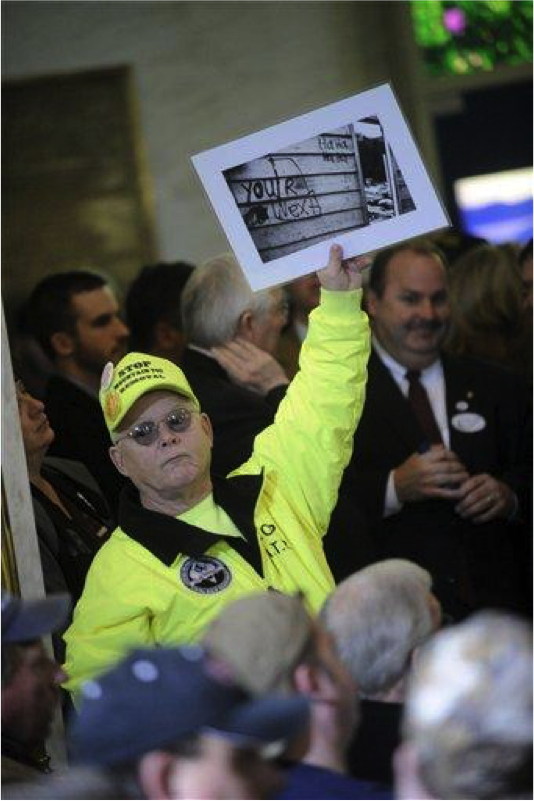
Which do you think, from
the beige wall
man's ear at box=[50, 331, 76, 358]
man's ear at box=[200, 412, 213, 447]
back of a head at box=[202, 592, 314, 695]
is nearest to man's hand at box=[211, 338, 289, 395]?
man's ear at box=[50, 331, 76, 358]

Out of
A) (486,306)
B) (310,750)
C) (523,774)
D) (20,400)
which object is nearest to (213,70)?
(486,306)

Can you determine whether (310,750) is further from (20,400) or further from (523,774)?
(20,400)

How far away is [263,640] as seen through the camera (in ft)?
10.0

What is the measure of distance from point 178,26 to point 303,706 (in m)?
5.96

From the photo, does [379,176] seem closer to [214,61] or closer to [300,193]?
[300,193]

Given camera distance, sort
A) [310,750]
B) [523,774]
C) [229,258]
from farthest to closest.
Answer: [229,258] < [310,750] < [523,774]

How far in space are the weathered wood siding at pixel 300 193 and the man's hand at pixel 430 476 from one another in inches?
51.5

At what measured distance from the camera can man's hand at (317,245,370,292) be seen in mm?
4867

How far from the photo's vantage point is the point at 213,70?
8531mm

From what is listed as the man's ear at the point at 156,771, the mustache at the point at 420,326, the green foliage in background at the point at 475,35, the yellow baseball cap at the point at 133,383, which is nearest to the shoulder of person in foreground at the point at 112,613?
the yellow baseball cap at the point at 133,383

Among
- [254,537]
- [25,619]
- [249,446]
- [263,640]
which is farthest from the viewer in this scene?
[249,446]

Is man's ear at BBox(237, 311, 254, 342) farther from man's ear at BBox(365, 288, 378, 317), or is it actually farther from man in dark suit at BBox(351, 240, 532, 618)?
man's ear at BBox(365, 288, 378, 317)

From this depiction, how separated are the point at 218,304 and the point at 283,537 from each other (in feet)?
4.85

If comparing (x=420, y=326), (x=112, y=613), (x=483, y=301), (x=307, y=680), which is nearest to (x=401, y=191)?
(x=112, y=613)
